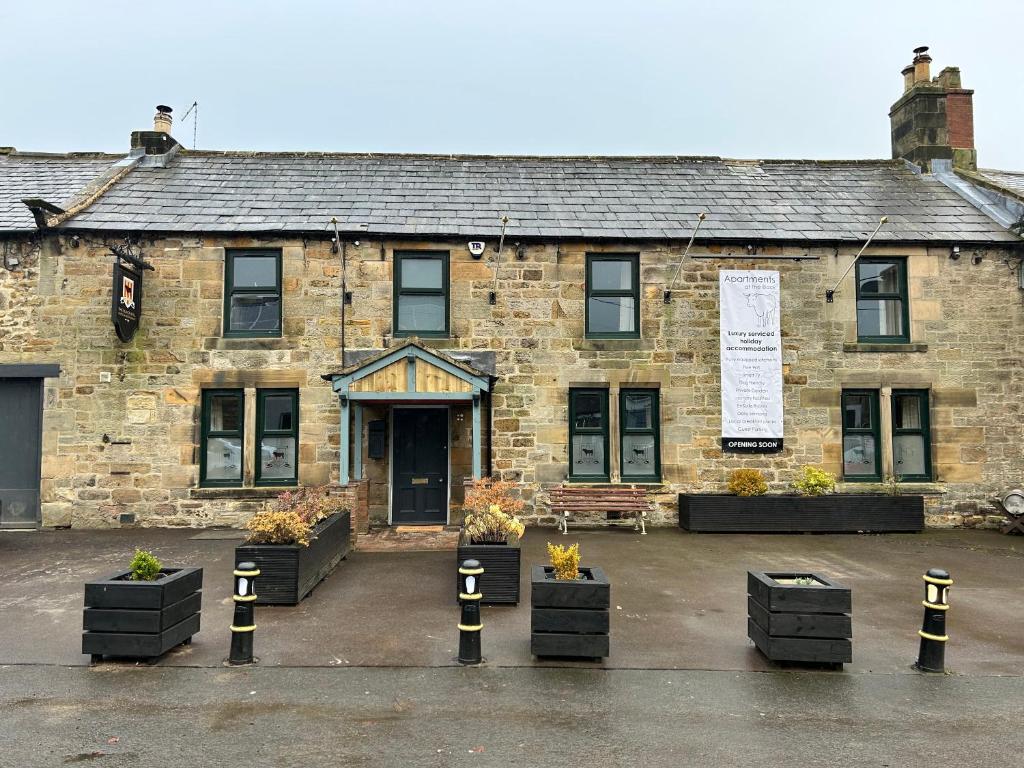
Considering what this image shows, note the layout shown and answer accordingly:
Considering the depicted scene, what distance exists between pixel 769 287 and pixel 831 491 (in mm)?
4196

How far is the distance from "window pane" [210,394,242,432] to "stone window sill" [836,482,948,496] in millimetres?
11921

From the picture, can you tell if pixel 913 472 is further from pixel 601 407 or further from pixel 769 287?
pixel 601 407

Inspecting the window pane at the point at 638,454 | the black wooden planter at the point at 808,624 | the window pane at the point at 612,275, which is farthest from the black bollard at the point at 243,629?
the window pane at the point at 612,275

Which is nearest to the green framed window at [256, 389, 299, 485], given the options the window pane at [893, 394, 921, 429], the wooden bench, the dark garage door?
the dark garage door

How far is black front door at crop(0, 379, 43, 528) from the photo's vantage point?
1224cm

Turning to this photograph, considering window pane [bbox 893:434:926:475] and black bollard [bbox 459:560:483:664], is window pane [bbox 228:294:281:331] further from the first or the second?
window pane [bbox 893:434:926:475]

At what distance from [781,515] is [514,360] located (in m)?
5.85

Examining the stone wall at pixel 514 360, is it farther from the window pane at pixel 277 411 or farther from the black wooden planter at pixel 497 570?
the black wooden planter at pixel 497 570

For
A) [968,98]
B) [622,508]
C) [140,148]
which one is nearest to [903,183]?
[968,98]

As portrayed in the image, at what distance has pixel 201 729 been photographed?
4.49 m

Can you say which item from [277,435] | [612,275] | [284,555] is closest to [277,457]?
[277,435]

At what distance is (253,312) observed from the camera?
1273 cm

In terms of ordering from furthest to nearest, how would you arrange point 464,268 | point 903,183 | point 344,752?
1. point 903,183
2. point 464,268
3. point 344,752

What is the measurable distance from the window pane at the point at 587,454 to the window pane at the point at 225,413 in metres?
6.63
